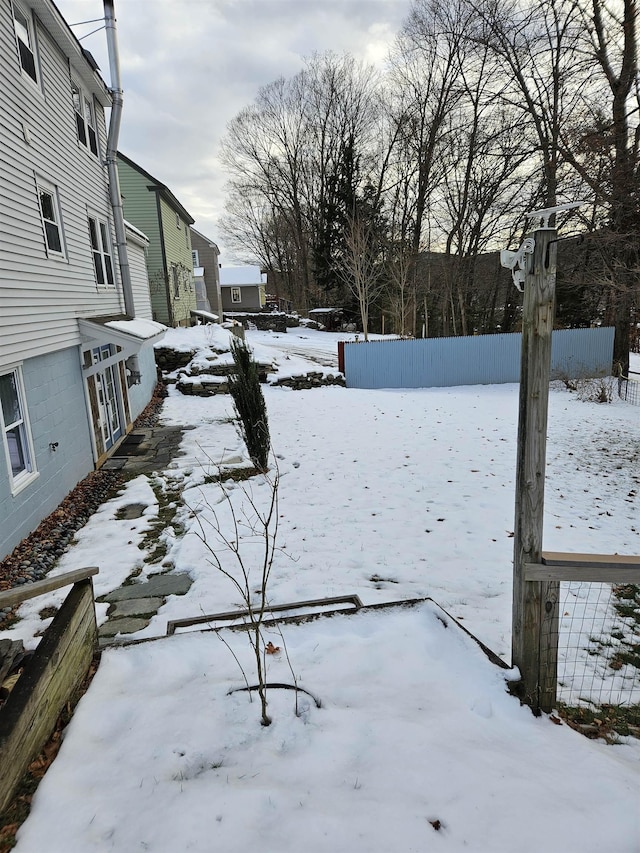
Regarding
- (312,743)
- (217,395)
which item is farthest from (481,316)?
(312,743)

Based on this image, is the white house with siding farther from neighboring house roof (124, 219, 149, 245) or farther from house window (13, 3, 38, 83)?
neighboring house roof (124, 219, 149, 245)

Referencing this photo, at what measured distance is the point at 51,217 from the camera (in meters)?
7.54

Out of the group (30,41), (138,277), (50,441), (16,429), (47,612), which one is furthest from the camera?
(138,277)

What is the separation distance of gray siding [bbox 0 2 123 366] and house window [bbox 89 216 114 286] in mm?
487

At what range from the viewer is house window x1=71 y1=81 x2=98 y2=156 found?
9023 mm

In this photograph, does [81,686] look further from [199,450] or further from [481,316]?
[481,316]

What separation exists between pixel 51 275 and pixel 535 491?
7151mm

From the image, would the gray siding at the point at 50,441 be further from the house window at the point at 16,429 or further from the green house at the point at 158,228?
the green house at the point at 158,228

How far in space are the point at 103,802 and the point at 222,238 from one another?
5082 centimetres

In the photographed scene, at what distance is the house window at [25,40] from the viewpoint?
6543 mm

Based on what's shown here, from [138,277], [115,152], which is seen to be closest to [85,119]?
[115,152]

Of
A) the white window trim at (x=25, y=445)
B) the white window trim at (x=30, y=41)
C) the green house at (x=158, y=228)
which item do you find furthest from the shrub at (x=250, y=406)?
the green house at (x=158, y=228)

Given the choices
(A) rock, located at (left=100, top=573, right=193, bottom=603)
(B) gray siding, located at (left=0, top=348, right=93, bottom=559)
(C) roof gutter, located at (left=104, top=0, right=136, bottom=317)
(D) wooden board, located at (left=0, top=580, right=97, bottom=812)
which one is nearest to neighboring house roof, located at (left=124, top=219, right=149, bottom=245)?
(C) roof gutter, located at (left=104, top=0, right=136, bottom=317)

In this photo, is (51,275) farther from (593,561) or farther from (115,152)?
(593,561)
